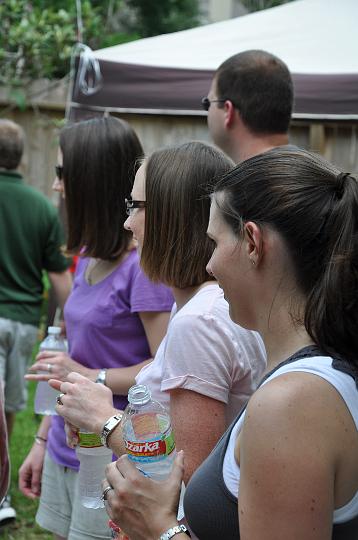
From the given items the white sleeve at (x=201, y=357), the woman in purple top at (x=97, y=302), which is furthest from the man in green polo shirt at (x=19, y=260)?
the white sleeve at (x=201, y=357)

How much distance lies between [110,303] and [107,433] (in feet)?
2.25

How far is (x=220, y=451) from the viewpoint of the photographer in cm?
146

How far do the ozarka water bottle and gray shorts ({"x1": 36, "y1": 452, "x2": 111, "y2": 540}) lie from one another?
2.57 ft

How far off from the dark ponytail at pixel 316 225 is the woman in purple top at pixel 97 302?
0.98 meters

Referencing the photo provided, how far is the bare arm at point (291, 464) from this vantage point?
122 cm

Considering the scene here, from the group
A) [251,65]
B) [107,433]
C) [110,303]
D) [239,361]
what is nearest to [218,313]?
[239,361]

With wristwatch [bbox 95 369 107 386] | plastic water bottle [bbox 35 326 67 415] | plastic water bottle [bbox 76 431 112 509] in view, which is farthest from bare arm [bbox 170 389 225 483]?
plastic water bottle [bbox 35 326 67 415]

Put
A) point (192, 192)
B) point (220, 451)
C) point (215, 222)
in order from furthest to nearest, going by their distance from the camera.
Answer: point (192, 192) → point (215, 222) → point (220, 451)

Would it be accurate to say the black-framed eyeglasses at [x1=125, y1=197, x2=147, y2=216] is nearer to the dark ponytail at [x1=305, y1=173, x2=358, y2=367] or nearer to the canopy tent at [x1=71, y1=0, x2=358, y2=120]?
the dark ponytail at [x1=305, y1=173, x2=358, y2=367]

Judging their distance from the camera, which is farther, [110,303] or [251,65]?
[251,65]

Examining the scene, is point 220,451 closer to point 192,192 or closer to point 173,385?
point 173,385

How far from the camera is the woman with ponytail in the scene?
48.6 inches

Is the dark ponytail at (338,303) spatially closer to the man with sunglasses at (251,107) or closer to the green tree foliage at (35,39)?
the man with sunglasses at (251,107)

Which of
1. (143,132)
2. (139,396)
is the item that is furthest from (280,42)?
(139,396)
